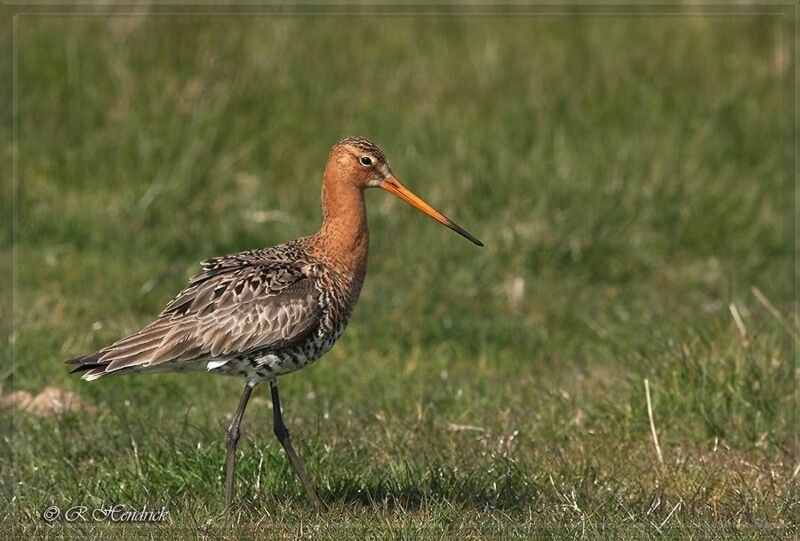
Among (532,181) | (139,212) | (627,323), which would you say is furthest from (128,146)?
(627,323)

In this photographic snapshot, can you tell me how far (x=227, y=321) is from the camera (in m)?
6.87

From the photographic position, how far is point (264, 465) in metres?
7.34

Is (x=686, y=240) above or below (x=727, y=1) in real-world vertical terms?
below

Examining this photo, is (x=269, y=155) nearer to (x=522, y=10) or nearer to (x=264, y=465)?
(x=522, y=10)

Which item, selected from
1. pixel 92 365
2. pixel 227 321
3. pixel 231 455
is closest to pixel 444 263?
pixel 227 321

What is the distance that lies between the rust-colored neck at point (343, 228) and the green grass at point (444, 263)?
3.10ft

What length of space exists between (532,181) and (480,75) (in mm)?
1721

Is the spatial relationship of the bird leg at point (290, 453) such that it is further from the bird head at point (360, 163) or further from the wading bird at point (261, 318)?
the bird head at point (360, 163)

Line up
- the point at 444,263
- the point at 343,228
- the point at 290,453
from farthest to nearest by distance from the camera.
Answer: the point at 444,263
the point at 343,228
the point at 290,453

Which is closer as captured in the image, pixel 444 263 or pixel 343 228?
pixel 343 228

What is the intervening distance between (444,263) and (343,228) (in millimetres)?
3422

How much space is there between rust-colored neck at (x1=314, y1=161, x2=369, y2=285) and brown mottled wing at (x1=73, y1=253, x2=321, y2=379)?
0.27m

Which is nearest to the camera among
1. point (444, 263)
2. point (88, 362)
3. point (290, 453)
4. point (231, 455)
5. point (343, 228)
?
point (88, 362)

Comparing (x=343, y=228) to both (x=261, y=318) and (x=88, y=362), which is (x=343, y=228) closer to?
(x=261, y=318)
